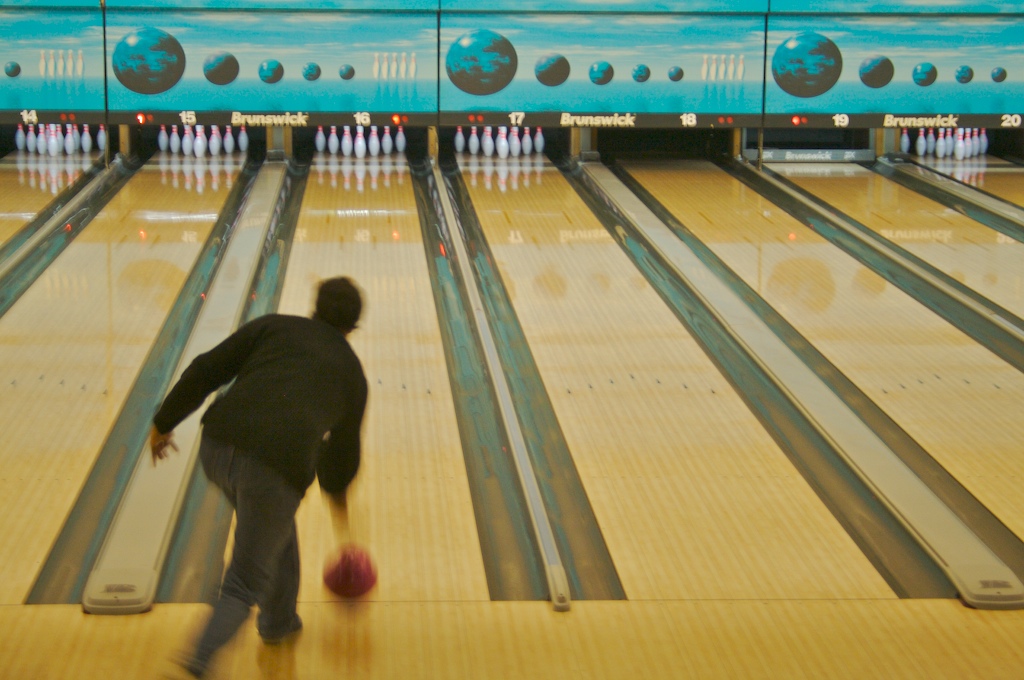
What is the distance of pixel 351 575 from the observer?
2.35m

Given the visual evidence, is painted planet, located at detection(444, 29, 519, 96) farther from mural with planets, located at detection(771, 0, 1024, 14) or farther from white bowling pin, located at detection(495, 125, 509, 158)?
mural with planets, located at detection(771, 0, 1024, 14)

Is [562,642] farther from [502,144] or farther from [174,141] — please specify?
[174,141]

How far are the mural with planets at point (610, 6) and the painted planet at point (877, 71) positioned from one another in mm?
719

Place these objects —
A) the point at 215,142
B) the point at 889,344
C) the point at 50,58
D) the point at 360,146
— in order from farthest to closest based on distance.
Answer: the point at 360,146 < the point at 215,142 < the point at 50,58 < the point at 889,344

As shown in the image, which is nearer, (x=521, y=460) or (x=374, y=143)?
(x=521, y=460)

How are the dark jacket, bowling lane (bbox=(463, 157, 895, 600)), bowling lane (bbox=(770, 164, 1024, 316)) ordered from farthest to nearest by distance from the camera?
bowling lane (bbox=(770, 164, 1024, 316))
bowling lane (bbox=(463, 157, 895, 600))
the dark jacket

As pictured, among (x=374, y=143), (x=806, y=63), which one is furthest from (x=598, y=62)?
(x=374, y=143)

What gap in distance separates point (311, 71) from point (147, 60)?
37.2 inches

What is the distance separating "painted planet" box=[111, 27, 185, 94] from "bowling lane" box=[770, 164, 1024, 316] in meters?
3.67

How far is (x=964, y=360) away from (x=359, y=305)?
8.51 feet

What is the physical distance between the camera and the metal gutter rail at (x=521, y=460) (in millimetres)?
2570

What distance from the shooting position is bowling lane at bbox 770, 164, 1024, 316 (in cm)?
492

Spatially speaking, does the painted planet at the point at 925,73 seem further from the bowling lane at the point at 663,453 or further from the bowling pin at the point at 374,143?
the bowling pin at the point at 374,143

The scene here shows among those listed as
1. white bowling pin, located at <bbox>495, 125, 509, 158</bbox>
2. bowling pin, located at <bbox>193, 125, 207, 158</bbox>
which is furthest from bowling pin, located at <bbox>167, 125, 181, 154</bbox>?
white bowling pin, located at <bbox>495, 125, 509, 158</bbox>
